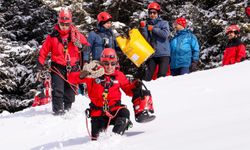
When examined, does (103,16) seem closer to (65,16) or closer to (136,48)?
(136,48)

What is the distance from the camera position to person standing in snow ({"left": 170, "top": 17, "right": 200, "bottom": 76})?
1088cm

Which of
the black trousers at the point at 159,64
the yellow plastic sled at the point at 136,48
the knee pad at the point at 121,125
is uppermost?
the knee pad at the point at 121,125

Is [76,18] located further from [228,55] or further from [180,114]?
[180,114]

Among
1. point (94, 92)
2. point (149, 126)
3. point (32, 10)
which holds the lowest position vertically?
point (32, 10)

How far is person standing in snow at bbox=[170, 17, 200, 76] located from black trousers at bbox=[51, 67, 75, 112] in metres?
3.10

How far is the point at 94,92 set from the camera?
632 centimetres

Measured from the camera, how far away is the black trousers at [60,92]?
853cm

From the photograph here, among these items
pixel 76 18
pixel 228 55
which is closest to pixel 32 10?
pixel 76 18

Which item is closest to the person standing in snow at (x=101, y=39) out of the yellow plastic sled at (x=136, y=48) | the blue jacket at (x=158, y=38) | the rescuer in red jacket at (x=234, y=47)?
the yellow plastic sled at (x=136, y=48)

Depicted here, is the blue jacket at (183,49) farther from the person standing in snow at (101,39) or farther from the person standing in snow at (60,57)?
the person standing in snow at (60,57)

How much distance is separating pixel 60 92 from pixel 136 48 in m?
2.13

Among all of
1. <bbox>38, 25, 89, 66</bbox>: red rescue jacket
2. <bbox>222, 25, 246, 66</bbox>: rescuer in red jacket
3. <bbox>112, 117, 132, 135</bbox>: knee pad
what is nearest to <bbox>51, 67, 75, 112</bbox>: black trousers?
<bbox>38, 25, 89, 66</bbox>: red rescue jacket

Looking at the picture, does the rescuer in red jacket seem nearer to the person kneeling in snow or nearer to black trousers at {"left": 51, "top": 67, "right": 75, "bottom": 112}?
black trousers at {"left": 51, "top": 67, "right": 75, "bottom": 112}

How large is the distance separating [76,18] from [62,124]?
11.0 meters
